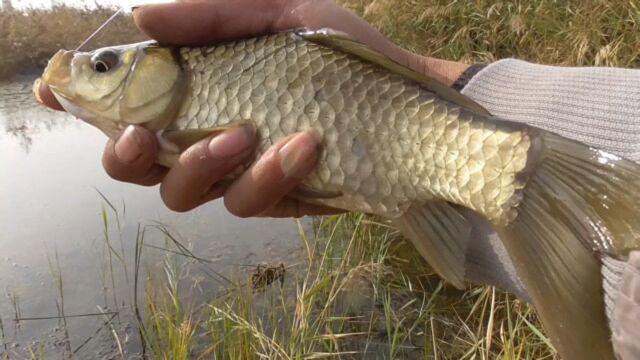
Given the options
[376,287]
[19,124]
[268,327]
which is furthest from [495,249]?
[19,124]

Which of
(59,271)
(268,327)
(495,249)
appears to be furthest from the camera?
(59,271)

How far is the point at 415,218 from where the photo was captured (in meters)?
1.29

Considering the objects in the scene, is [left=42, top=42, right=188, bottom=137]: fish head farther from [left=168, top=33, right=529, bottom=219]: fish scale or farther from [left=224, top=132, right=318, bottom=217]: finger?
[left=224, top=132, right=318, bottom=217]: finger

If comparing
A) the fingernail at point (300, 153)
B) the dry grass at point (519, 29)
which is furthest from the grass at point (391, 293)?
the fingernail at point (300, 153)

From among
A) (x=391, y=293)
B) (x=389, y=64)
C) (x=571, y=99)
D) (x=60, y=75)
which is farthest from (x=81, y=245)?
(x=571, y=99)

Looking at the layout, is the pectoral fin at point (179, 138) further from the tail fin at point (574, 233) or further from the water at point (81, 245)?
the water at point (81, 245)

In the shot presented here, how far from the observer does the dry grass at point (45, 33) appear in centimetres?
887

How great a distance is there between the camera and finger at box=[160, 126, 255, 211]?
140 centimetres

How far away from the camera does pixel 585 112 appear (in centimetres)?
149

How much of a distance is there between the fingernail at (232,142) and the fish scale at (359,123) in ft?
0.11

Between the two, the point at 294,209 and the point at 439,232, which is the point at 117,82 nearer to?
the point at 294,209

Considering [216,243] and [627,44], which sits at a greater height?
[627,44]

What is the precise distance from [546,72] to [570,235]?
800 mm

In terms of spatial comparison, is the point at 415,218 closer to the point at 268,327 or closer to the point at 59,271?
the point at 268,327
